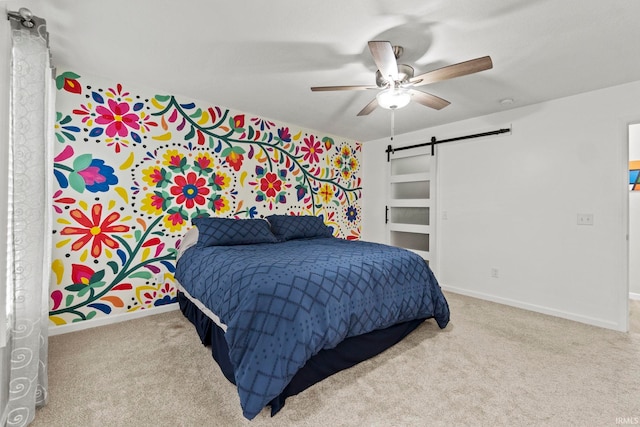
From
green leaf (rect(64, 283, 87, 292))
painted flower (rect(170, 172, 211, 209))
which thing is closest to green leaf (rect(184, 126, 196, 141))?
painted flower (rect(170, 172, 211, 209))

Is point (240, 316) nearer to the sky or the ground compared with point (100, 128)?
nearer to the ground

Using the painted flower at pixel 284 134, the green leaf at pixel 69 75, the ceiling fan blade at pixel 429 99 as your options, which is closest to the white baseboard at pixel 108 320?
the green leaf at pixel 69 75

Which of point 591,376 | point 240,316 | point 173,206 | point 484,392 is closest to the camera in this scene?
point 240,316

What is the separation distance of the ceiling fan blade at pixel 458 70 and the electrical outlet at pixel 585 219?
217 centimetres

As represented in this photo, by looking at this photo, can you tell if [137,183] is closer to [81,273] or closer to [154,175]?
[154,175]

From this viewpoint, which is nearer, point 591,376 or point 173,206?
point 591,376

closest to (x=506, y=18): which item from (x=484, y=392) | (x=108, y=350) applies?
(x=484, y=392)

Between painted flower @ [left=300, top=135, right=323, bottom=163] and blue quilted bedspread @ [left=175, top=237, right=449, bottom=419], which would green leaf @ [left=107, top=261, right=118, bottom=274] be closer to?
blue quilted bedspread @ [left=175, top=237, right=449, bottom=419]

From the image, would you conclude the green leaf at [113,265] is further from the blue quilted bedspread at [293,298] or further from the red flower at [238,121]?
the red flower at [238,121]

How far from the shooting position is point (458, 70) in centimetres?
183

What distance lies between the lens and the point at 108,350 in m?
2.15

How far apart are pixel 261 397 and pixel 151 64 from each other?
260cm

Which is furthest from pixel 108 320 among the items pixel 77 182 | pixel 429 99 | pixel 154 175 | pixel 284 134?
pixel 429 99

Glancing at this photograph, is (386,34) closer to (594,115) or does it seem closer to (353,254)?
(353,254)
